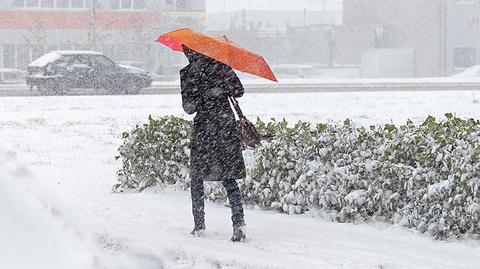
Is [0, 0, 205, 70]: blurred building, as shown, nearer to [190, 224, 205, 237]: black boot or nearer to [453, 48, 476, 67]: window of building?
[453, 48, 476, 67]: window of building

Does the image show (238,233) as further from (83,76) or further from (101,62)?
(101,62)

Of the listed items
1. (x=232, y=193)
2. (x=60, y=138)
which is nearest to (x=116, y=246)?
(x=232, y=193)

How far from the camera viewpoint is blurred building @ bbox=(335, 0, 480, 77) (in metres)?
51.3

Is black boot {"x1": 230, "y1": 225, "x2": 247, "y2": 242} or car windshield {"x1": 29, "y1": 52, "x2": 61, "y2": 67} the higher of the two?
car windshield {"x1": 29, "y1": 52, "x2": 61, "y2": 67}

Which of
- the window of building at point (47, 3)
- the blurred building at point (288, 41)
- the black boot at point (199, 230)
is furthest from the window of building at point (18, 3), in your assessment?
the black boot at point (199, 230)

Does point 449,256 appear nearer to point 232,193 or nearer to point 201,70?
point 232,193

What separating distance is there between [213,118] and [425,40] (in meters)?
46.8

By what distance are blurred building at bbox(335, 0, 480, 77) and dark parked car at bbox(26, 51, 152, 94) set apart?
79.4ft

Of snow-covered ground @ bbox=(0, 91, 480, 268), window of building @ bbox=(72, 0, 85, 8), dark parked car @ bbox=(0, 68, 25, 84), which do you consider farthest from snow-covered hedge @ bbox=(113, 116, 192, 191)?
window of building @ bbox=(72, 0, 85, 8)

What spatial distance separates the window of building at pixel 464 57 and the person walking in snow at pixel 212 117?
46.7m

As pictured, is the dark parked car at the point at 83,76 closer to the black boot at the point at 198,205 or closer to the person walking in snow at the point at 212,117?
the black boot at the point at 198,205

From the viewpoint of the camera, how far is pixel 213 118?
7.11 metres

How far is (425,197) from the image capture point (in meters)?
7.23

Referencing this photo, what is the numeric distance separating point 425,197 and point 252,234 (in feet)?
4.93
